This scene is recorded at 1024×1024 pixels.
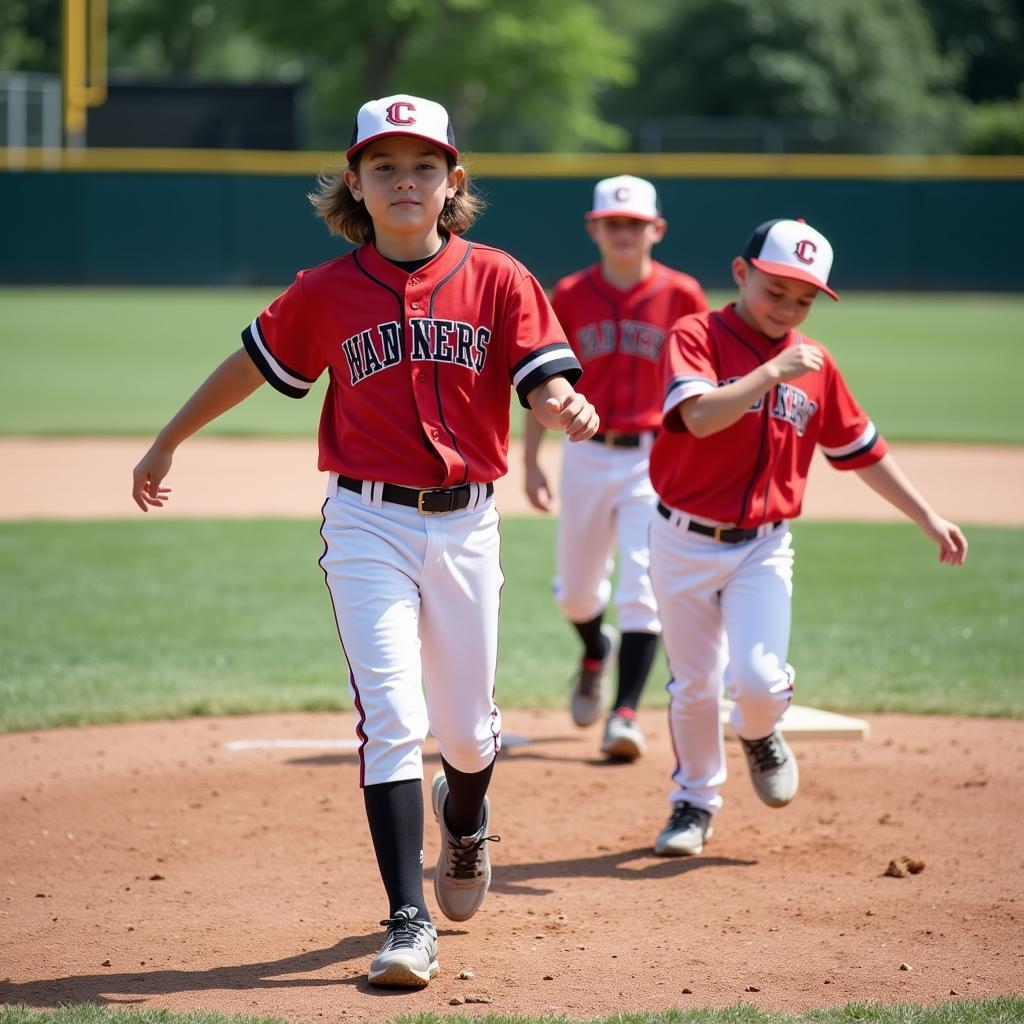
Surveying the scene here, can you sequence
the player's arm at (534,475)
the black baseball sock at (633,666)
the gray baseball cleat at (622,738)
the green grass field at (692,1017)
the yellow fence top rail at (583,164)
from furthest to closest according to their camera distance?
the yellow fence top rail at (583,164) < the player's arm at (534,475) < the black baseball sock at (633,666) < the gray baseball cleat at (622,738) < the green grass field at (692,1017)

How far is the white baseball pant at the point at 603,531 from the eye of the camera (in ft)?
18.8

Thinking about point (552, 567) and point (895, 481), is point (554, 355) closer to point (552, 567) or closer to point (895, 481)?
point (895, 481)

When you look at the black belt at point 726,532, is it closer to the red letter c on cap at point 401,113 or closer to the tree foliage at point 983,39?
the red letter c on cap at point 401,113

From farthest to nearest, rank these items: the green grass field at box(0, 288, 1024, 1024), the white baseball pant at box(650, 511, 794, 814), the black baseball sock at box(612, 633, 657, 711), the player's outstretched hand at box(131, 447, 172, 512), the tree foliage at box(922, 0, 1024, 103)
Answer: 1. the tree foliage at box(922, 0, 1024, 103)
2. the green grass field at box(0, 288, 1024, 1024)
3. the black baseball sock at box(612, 633, 657, 711)
4. the white baseball pant at box(650, 511, 794, 814)
5. the player's outstretched hand at box(131, 447, 172, 512)

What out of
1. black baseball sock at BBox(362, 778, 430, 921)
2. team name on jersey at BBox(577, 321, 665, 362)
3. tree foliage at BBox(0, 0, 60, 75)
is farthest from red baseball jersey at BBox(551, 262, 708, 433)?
tree foliage at BBox(0, 0, 60, 75)

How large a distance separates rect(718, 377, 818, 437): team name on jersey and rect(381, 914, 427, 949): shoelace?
5.83ft

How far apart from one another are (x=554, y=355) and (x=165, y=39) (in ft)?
177

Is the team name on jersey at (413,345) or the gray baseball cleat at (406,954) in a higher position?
the team name on jersey at (413,345)

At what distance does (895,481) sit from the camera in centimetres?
452

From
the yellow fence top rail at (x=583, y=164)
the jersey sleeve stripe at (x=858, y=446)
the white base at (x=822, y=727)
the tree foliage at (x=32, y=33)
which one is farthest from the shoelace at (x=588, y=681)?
the tree foliage at (x=32, y=33)

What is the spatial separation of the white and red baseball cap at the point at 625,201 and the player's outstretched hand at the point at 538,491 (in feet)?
3.37

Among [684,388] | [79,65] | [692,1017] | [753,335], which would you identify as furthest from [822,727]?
[79,65]

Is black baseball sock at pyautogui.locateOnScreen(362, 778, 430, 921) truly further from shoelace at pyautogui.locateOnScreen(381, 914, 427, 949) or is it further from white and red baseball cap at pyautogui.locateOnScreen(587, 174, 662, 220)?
white and red baseball cap at pyautogui.locateOnScreen(587, 174, 662, 220)

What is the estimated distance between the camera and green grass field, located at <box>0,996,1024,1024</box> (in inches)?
127
